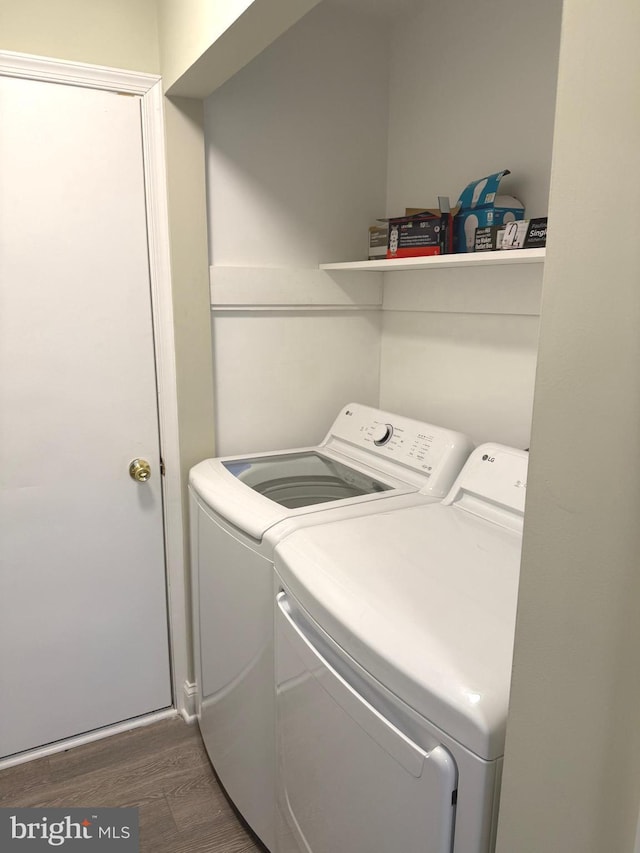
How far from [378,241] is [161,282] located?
2.44 ft

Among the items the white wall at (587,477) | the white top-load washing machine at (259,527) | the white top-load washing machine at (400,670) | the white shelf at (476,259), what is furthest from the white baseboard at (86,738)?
the white wall at (587,477)

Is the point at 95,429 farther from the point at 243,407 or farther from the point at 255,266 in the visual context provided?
the point at 255,266

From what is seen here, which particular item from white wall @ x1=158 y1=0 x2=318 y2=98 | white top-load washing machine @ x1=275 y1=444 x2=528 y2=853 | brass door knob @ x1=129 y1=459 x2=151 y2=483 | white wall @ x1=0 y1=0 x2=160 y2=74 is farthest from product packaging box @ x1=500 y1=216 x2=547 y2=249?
brass door knob @ x1=129 y1=459 x2=151 y2=483

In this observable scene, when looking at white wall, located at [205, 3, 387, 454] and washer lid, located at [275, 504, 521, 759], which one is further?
white wall, located at [205, 3, 387, 454]

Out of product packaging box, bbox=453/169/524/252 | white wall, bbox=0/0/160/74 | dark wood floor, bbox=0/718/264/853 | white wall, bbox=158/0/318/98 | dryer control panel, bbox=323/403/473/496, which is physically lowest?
dark wood floor, bbox=0/718/264/853

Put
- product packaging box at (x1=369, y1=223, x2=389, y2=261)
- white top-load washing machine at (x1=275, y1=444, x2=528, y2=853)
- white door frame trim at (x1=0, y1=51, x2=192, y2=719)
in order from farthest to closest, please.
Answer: product packaging box at (x1=369, y1=223, x2=389, y2=261)
white door frame trim at (x1=0, y1=51, x2=192, y2=719)
white top-load washing machine at (x1=275, y1=444, x2=528, y2=853)

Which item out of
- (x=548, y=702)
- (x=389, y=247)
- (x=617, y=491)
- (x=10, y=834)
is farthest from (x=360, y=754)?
(x=389, y=247)

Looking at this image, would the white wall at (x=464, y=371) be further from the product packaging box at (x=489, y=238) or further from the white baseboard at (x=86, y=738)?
the white baseboard at (x=86, y=738)

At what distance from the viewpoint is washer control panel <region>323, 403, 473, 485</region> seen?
1.77m

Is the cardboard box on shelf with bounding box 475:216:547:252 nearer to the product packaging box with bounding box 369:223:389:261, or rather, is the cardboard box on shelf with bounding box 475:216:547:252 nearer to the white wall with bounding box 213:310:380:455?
the product packaging box with bounding box 369:223:389:261

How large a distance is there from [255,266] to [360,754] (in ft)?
5.01

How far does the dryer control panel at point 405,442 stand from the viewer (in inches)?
69.2

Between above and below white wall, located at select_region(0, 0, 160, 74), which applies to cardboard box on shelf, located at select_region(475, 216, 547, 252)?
below

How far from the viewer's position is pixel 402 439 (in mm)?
1936
